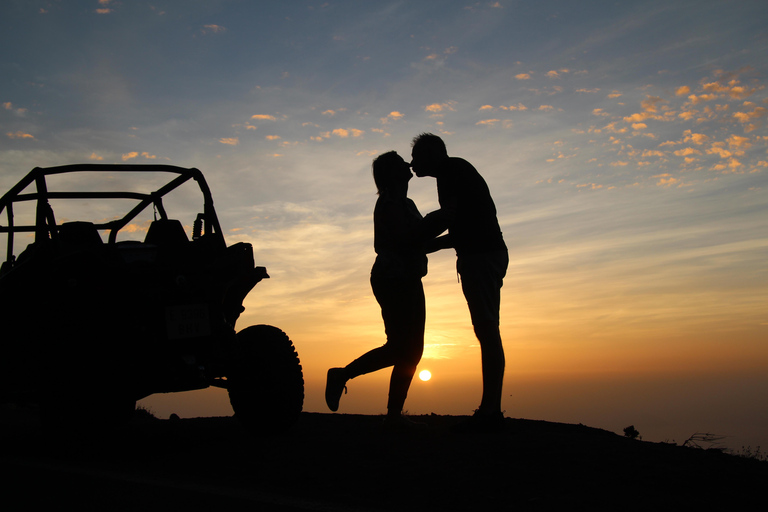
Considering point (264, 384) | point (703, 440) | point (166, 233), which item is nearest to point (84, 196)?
point (166, 233)

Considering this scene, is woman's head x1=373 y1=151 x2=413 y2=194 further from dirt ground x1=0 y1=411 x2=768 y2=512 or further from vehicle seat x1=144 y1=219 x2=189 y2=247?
dirt ground x1=0 y1=411 x2=768 y2=512

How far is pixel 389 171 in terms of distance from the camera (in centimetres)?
549

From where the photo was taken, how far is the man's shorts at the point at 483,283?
4934 millimetres

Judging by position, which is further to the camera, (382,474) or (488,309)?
(488,309)

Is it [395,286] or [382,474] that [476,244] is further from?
[382,474]

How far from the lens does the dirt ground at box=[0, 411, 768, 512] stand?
2.96 m

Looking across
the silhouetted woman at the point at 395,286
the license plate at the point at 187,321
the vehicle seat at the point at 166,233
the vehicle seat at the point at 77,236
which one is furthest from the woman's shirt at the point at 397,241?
the vehicle seat at the point at 77,236

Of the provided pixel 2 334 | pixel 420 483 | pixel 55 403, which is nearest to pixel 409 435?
pixel 420 483

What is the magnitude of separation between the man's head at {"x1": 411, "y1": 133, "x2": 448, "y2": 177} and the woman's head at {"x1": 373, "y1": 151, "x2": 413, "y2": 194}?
11 cm

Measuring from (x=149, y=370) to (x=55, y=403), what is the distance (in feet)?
2.02

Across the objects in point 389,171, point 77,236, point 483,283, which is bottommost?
point 483,283

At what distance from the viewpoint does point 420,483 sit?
3283mm

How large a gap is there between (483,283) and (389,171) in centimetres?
128

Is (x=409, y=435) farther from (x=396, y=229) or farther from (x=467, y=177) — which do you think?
(x=467, y=177)
